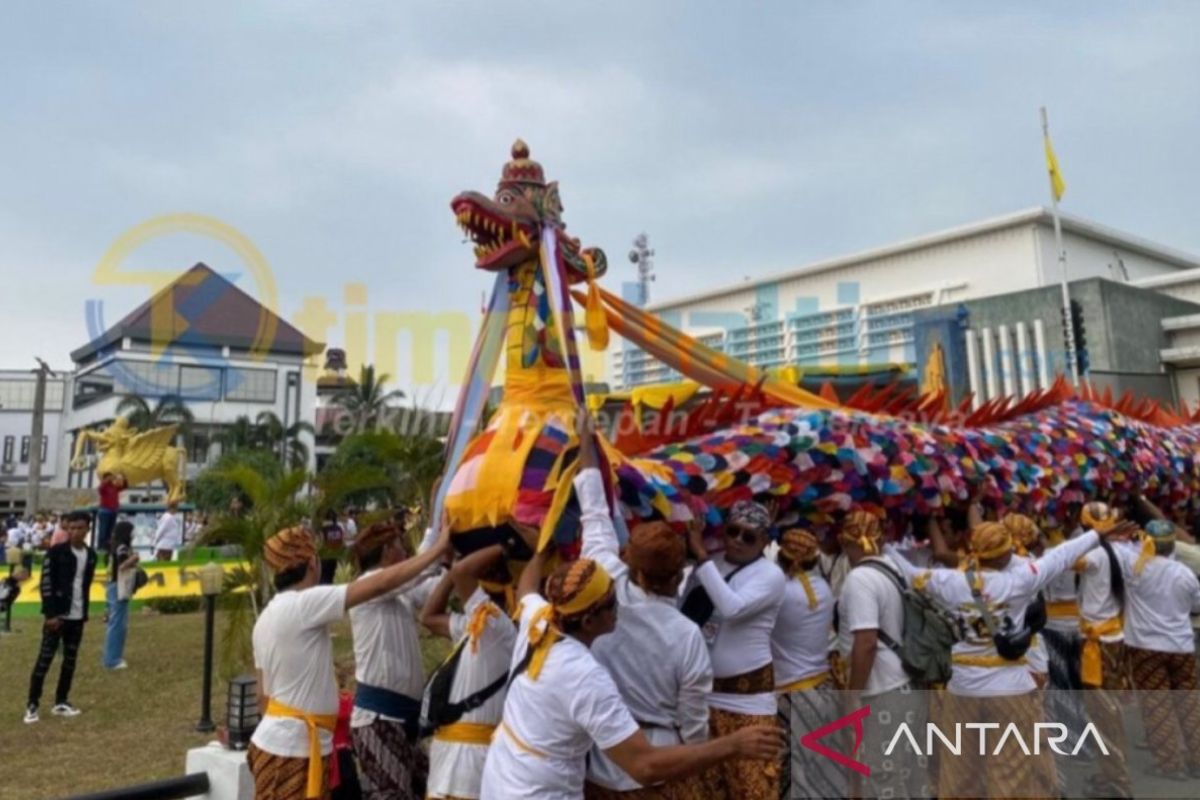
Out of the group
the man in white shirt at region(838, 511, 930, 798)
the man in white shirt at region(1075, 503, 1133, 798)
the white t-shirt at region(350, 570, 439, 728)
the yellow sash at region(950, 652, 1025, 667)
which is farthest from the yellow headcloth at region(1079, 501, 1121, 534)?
the white t-shirt at region(350, 570, 439, 728)

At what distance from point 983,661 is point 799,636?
28.4 inches

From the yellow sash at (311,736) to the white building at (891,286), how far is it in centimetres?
1266

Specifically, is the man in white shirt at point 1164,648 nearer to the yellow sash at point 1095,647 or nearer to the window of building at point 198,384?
the yellow sash at point 1095,647

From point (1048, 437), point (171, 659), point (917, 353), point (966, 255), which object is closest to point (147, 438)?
point (171, 659)

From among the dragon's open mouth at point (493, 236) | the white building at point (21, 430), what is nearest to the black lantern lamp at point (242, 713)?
the dragon's open mouth at point (493, 236)

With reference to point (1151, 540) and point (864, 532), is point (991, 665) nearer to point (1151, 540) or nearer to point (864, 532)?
point (864, 532)

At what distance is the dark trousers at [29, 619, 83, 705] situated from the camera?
219 inches

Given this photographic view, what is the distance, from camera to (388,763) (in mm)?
2855

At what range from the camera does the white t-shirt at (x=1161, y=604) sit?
4207 millimetres

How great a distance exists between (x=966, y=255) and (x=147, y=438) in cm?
2108

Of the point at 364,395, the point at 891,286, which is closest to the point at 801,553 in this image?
the point at 891,286

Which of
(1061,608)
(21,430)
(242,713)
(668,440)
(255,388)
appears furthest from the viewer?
(21,430)

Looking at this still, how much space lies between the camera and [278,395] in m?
33.9

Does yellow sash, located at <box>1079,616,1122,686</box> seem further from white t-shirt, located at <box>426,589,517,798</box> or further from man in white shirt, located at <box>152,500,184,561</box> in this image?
man in white shirt, located at <box>152,500,184,561</box>
